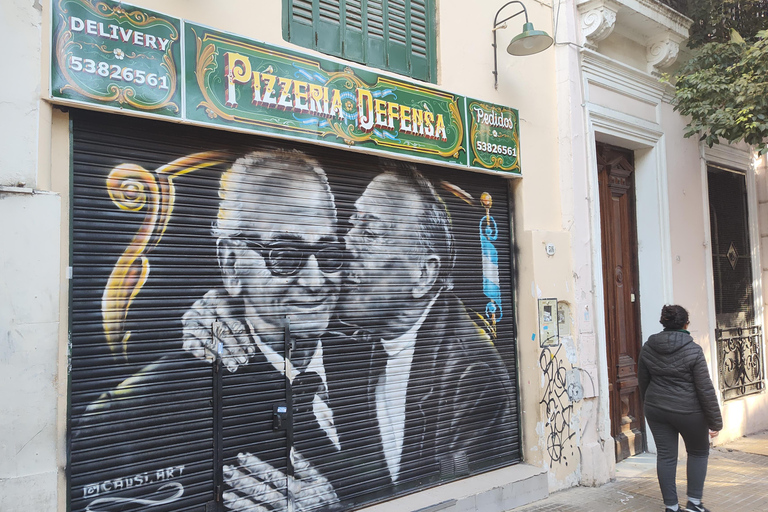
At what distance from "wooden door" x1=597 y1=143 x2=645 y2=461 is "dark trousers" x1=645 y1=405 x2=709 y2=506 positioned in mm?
1981

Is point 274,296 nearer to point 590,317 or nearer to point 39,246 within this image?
point 39,246

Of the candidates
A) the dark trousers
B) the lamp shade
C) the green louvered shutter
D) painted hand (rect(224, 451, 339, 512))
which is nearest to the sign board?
A: the green louvered shutter

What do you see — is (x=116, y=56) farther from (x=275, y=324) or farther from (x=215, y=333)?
(x=275, y=324)

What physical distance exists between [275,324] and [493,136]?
2985mm

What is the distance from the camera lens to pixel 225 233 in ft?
14.1

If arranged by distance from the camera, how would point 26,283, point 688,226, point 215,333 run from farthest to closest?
point 688,226 < point 215,333 < point 26,283

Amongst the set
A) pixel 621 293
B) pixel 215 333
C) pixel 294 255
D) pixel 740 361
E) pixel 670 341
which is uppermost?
pixel 294 255

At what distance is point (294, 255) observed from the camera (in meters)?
4.67

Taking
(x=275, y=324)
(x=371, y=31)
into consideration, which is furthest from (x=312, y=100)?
(x=275, y=324)

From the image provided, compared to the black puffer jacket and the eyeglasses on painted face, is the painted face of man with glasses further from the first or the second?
the black puffer jacket

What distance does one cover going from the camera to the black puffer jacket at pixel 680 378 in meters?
4.88

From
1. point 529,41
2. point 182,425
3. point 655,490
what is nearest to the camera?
point 182,425

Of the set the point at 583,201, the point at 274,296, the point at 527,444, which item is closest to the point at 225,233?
the point at 274,296

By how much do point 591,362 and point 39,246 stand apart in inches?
215
